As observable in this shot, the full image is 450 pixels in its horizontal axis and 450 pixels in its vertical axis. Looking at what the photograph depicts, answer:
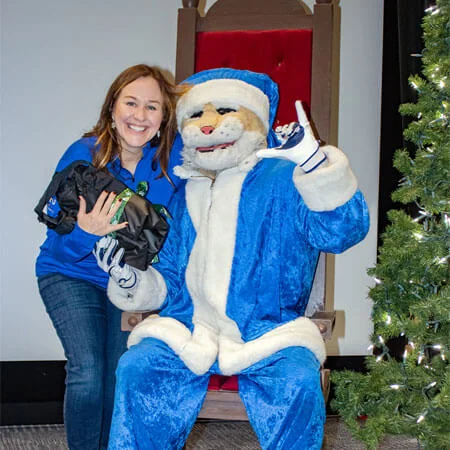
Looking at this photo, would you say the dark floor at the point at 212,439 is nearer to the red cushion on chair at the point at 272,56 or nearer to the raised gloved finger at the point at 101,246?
the raised gloved finger at the point at 101,246

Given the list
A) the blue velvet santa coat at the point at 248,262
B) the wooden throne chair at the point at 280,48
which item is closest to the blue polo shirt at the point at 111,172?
the blue velvet santa coat at the point at 248,262

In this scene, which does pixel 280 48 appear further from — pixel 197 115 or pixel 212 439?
pixel 212 439

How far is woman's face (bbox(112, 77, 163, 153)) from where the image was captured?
184cm

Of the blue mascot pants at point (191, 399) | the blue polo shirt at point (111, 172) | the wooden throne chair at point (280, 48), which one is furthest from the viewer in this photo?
the wooden throne chair at point (280, 48)

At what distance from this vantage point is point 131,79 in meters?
1.87

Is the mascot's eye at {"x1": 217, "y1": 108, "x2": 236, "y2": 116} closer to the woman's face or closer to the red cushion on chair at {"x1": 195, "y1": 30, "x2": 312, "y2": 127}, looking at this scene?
the woman's face

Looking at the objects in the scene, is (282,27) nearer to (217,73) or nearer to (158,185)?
(217,73)

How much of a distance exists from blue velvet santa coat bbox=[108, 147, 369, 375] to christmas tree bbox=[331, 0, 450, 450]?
0.30m

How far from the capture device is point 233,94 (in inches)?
67.6

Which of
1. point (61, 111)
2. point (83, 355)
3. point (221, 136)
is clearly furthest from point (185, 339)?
point (61, 111)

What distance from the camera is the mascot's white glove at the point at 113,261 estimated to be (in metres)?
1.71

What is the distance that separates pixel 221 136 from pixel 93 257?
0.51 metres

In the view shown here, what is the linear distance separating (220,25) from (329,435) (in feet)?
5.54

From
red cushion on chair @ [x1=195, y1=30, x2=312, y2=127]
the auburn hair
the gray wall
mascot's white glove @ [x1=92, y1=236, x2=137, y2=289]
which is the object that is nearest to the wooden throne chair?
red cushion on chair @ [x1=195, y1=30, x2=312, y2=127]
